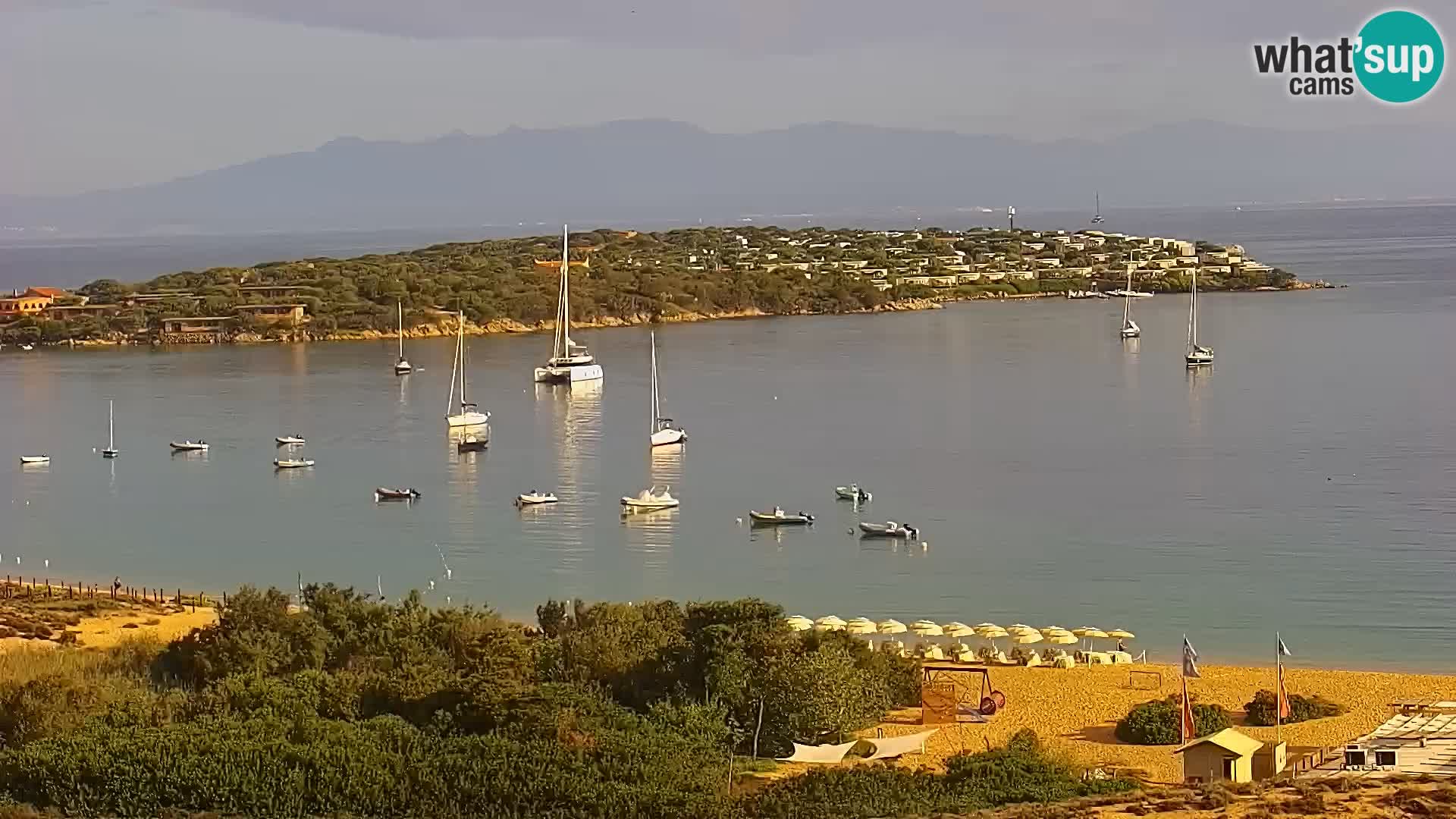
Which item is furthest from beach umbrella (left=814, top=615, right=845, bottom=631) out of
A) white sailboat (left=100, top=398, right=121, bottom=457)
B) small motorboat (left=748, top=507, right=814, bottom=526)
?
white sailboat (left=100, top=398, right=121, bottom=457)

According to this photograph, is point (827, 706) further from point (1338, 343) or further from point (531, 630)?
point (1338, 343)

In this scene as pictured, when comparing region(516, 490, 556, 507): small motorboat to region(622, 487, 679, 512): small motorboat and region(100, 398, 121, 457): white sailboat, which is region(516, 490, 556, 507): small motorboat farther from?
region(100, 398, 121, 457): white sailboat

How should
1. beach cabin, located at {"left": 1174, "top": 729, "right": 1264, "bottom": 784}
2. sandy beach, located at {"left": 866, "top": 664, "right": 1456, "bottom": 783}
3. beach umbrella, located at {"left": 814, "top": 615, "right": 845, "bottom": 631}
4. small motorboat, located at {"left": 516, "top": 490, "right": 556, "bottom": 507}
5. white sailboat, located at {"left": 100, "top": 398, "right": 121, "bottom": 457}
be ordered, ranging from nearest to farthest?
beach cabin, located at {"left": 1174, "top": 729, "right": 1264, "bottom": 784} → sandy beach, located at {"left": 866, "top": 664, "right": 1456, "bottom": 783} → beach umbrella, located at {"left": 814, "top": 615, "right": 845, "bottom": 631} → small motorboat, located at {"left": 516, "top": 490, "right": 556, "bottom": 507} → white sailboat, located at {"left": 100, "top": 398, "right": 121, "bottom": 457}

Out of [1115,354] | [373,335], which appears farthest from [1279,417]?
[373,335]

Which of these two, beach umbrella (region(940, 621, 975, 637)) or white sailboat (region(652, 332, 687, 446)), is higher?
white sailboat (region(652, 332, 687, 446))

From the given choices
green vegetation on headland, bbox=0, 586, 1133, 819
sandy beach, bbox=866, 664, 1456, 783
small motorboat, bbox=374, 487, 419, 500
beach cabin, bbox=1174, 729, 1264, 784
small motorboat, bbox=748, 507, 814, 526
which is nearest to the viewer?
green vegetation on headland, bbox=0, 586, 1133, 819

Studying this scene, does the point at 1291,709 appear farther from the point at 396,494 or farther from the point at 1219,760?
the point at 396,494
